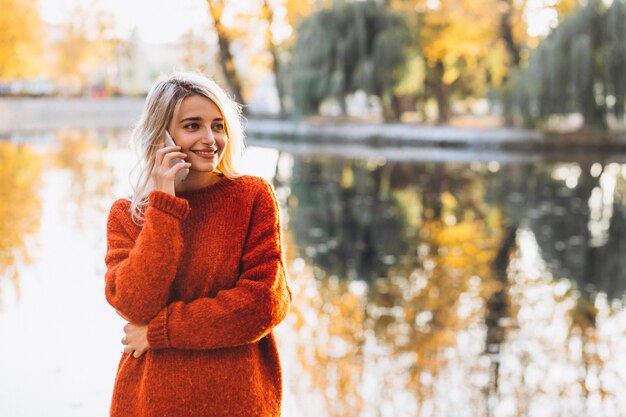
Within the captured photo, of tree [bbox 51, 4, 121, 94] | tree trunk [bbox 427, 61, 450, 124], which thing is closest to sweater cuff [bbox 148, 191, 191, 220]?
tree trunk [bbox 427, 61, 450, 124]

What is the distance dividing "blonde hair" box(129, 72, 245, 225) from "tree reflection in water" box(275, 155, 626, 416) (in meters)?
2.93

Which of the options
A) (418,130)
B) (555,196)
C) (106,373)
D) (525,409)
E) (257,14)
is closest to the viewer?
(525,409)

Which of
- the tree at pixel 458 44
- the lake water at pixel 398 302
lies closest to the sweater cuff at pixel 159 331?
the lake water at pixel 398 302

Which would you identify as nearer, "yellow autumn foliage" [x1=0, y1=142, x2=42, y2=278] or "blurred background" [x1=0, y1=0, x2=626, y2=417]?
"blurred background" [x1=0, y1=0, x2=626, y2=417]

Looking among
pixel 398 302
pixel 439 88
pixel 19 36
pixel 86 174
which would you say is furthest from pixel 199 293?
pixel 19 36

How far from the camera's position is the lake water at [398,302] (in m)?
5.11

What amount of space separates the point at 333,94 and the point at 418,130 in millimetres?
3212

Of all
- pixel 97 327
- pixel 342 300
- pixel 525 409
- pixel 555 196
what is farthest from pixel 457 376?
pixel 555 196

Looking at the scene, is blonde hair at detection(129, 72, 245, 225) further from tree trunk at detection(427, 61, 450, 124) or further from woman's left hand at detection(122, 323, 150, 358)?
tree trunk at detection(427, 61, 450, 124)

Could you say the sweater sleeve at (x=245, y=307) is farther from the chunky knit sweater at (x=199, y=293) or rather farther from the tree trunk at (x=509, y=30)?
the tree trunk at (x=509, y=30)

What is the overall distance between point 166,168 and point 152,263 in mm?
226

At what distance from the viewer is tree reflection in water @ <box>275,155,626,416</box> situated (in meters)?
5.16

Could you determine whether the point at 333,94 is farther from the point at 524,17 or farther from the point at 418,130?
the point at 524,17

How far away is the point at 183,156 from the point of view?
80.1 inches
